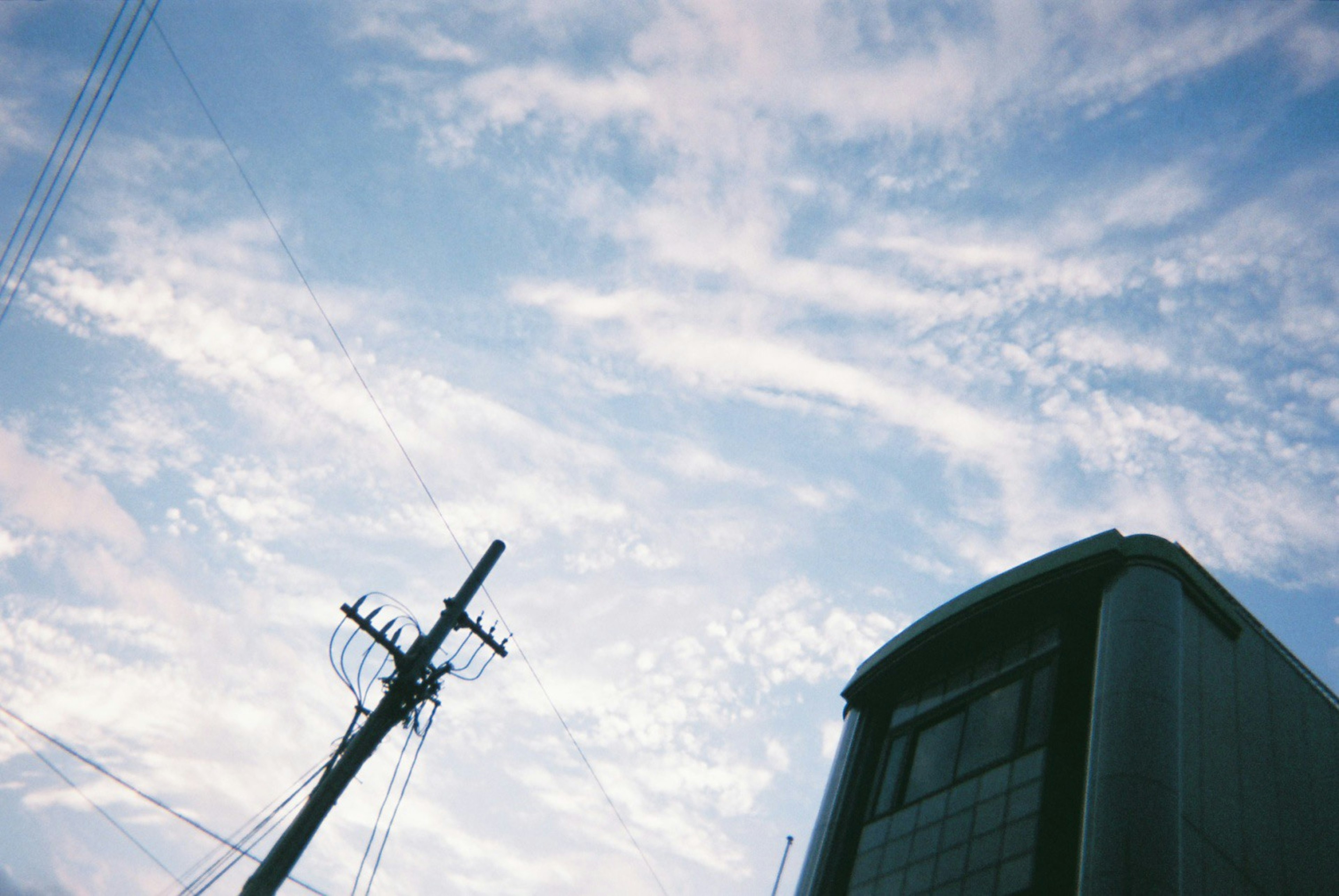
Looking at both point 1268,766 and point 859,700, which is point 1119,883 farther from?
point 859,700

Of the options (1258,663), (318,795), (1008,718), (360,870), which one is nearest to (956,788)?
(1008,718)

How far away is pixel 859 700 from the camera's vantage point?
55.6 feet

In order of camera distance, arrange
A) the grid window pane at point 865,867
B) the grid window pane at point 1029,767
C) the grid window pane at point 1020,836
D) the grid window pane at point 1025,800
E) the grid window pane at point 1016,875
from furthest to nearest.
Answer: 1. the grid window pane at point 865,867
2. the grid window pane at point 1029,767
3. the grid window pane at point 1025,800
4. the grid window pane at point 1020,836
5. the grid window pane at point 1016,875

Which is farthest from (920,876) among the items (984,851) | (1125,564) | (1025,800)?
(1125,564)

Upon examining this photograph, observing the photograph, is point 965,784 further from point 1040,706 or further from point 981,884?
point 981,884

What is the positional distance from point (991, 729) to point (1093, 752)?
252 centimetres

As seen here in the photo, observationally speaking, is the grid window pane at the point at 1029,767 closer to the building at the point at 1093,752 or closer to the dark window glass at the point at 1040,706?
the building at the point at 1093,752

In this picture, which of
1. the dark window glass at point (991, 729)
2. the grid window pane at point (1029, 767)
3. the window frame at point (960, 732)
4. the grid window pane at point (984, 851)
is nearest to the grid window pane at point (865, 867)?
the window frame at point (960, 732)

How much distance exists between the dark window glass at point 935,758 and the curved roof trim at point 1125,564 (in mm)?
1831

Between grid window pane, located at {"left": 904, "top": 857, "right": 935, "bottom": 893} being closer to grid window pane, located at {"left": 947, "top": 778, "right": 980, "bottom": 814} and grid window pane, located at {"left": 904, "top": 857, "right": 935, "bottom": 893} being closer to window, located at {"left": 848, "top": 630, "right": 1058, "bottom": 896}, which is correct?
window, located at {"left": 848, "top": 630, "right": 1058, "bottom": 896}

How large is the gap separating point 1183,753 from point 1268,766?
260 cm

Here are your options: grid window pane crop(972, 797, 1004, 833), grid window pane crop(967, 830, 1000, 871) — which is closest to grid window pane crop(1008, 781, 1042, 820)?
grid window pane crop(972, 797, 1004, 833)

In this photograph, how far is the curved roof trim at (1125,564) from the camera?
12.9 m

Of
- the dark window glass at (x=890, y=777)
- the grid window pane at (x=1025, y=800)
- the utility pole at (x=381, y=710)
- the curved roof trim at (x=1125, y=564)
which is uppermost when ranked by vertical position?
the curved roof trim at (x=1125, y=564)
